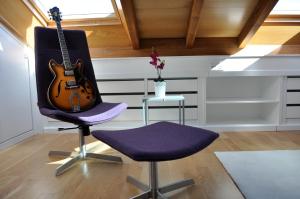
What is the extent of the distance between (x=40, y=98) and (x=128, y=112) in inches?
43.7

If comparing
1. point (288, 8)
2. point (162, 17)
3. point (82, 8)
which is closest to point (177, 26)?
point (162, 17)

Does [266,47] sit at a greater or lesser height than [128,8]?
lesser

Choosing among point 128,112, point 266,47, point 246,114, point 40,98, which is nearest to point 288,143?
point 246,114

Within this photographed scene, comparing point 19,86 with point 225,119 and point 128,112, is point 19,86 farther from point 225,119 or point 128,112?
point 225,119

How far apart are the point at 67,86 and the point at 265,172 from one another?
149cm

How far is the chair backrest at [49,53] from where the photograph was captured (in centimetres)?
181

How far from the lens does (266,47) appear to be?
2600mm

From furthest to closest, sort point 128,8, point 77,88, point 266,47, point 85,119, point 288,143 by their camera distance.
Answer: point 266,47
point 288,143
point 128,8
point 77,88
point 85,119

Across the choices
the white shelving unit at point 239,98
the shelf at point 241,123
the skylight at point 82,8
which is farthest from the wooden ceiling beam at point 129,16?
the shelf at point 241,123

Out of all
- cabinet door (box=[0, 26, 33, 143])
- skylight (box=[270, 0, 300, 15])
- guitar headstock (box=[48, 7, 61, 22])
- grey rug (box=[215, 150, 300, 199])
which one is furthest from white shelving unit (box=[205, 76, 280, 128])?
cabinet door (box=[0, 26, 33, 143])

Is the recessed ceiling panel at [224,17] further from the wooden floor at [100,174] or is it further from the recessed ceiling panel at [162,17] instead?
the wooden floor at [100,174]

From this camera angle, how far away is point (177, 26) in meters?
2.47

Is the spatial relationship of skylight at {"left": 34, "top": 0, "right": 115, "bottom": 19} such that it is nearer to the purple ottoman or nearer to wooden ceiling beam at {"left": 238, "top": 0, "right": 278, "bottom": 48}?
wooden ceiling beam at {"left": 238, "top": 0, "right": 278, "bottom": 48}

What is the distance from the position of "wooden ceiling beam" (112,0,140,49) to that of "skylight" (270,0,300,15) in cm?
139
